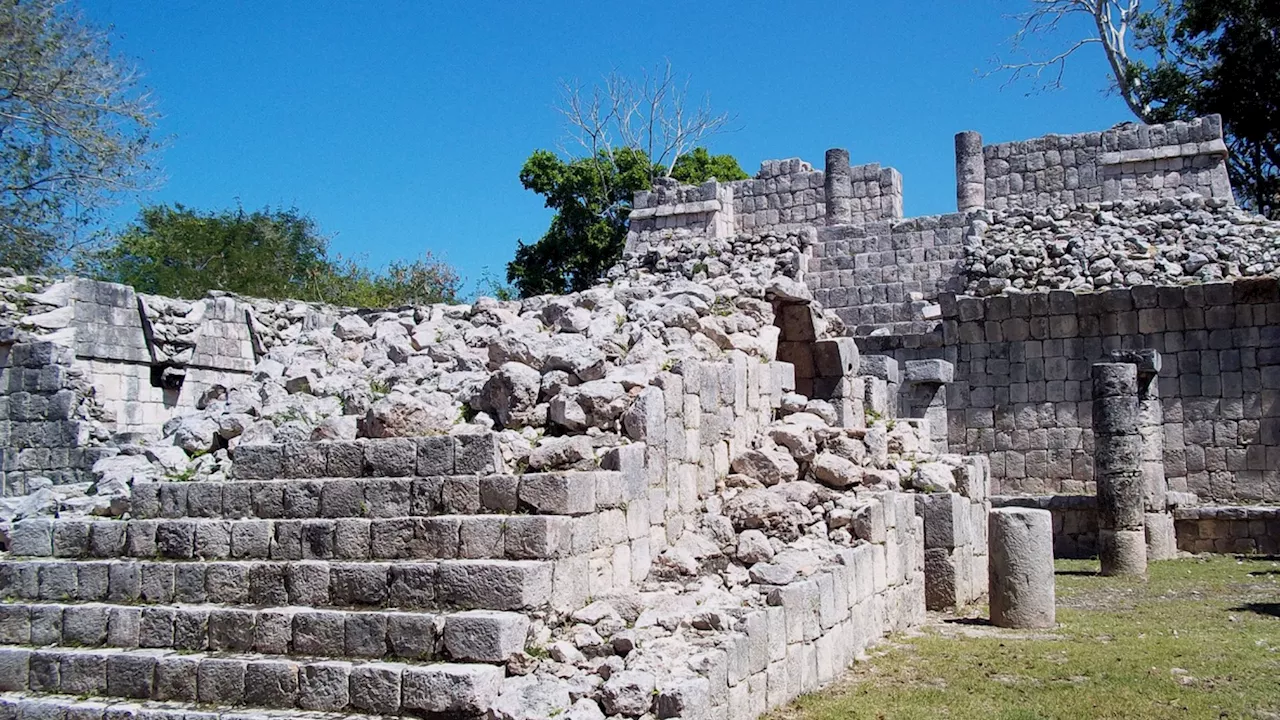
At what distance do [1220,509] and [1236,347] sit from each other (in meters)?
2.42

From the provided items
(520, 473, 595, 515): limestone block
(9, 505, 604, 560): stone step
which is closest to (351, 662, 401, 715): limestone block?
(9, 505, 604, 560): stone step

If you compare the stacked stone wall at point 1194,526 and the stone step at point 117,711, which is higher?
the stacked stone wall at point 1194,526

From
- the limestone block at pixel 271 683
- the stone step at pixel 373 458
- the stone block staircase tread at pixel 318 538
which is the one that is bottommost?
the limestone block at pixel 271 683

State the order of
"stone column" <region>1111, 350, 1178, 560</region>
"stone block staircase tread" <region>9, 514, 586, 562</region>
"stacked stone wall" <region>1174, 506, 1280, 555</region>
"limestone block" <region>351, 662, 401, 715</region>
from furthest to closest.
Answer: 1. "stacked stone wall" <region>1174, 506, 1280, 555</region>
2. "stone column" <region>1111, 350, 1178, 560</region>
3. "stone block staircase tread" <region>9, 514, 586, 562</region>
4. "limestone block" <region>351, 662, 401, 715</region>

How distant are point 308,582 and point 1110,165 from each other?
17.5 m

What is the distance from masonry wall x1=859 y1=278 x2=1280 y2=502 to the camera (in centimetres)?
1702

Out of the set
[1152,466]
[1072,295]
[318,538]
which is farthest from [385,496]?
[1072,295]

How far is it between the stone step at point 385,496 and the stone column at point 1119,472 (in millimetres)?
8525

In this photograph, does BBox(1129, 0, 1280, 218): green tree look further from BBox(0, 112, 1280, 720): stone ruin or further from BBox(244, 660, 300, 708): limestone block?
BBox(244, 660, 300, 708): limestone block

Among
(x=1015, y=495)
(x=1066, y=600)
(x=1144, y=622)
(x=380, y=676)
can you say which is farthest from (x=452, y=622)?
(x=1015, y=495)

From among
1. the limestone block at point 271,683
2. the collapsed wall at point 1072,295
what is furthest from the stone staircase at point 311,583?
the collapsed wall at point 1072,295

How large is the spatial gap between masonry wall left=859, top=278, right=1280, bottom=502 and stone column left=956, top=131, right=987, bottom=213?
374cm

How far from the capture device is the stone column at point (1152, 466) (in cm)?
1560

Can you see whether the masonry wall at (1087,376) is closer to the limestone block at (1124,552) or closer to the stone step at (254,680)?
the limestone block at (1124,552)
